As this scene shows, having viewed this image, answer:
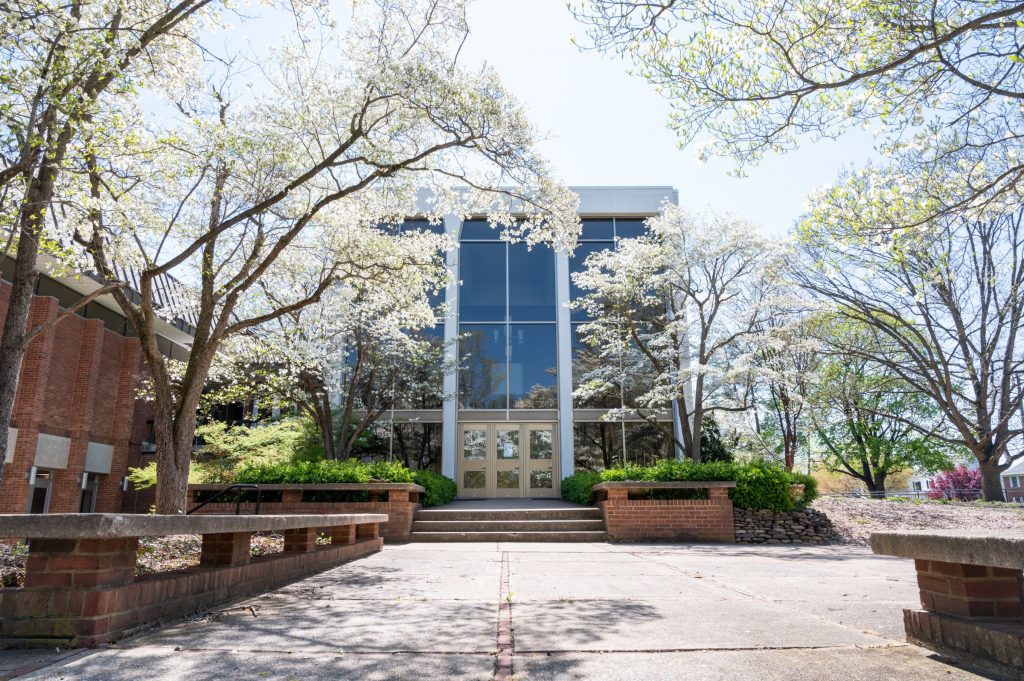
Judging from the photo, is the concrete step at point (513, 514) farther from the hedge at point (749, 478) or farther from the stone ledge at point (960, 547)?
the stone ledge at point (960, 547)

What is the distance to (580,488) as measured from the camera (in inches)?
622

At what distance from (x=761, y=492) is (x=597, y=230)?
42.0ft

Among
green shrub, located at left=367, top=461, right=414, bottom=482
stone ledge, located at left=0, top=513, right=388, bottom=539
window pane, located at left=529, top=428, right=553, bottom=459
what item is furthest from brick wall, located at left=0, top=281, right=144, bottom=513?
stone ledge, located at left=0, top=513, right=388, bottom=539

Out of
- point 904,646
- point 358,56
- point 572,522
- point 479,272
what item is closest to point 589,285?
point 479,272

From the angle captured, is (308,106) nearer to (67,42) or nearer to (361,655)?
(67,42)

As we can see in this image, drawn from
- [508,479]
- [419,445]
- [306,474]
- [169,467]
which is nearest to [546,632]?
[169,467]

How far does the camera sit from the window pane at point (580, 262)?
21594mm

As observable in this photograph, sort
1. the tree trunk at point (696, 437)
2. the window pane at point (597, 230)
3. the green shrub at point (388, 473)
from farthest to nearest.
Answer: the window pane at point (597, 230) → the tree trunk at point (696, 437) → the green shrub at point (388, 473)

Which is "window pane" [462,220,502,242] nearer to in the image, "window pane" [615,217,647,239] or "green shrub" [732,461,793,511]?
"window pane" [615,217,647,239]

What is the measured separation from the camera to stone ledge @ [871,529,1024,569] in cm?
235

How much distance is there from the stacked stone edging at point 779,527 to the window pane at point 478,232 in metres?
13.6

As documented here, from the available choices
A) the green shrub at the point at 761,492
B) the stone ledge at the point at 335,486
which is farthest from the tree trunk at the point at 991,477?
the stone ledge at the point at 335,486

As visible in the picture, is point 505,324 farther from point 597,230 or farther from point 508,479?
point 508,479

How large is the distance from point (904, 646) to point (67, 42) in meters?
8.18
